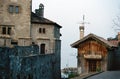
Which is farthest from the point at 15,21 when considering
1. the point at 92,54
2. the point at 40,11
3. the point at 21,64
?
the point at 21,64

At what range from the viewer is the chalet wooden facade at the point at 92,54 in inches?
1481

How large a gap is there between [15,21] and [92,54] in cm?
1766

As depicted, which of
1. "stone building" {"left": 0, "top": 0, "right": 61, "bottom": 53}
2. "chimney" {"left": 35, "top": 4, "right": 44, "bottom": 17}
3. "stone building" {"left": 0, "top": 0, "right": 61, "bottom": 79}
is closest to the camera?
"stone building" {"left": 0, "top": 0, "right": 61, "bottom": 79}

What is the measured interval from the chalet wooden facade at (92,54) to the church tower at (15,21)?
14987mm

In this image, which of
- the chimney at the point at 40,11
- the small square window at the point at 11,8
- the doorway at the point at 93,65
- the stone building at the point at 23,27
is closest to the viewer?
the doorway at the point at 93,65

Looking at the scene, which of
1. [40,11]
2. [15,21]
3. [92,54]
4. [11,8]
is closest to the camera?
[92,54]

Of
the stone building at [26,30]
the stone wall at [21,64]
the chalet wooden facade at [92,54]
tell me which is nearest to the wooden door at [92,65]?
the chalet wooden facade at [92,54]

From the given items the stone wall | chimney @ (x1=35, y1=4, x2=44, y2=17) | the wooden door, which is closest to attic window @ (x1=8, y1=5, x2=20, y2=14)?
chimney @ (x1=35, y1=4, x2=44, y2=17)

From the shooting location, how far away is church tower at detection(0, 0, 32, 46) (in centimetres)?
5097

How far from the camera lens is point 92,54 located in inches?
1495

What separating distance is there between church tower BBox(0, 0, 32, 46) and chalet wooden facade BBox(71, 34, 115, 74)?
1499 centimetres

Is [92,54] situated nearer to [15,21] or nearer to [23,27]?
[23,27]

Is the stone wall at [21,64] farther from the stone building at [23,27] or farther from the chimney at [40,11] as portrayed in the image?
the chimney at [40,11]

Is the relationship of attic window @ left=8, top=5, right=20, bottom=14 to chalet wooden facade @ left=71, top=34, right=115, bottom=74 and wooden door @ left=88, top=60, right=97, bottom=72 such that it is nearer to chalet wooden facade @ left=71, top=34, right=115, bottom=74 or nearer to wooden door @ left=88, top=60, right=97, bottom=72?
chalet wooden facade @ left=71, top=34, right=115, bottom=74
